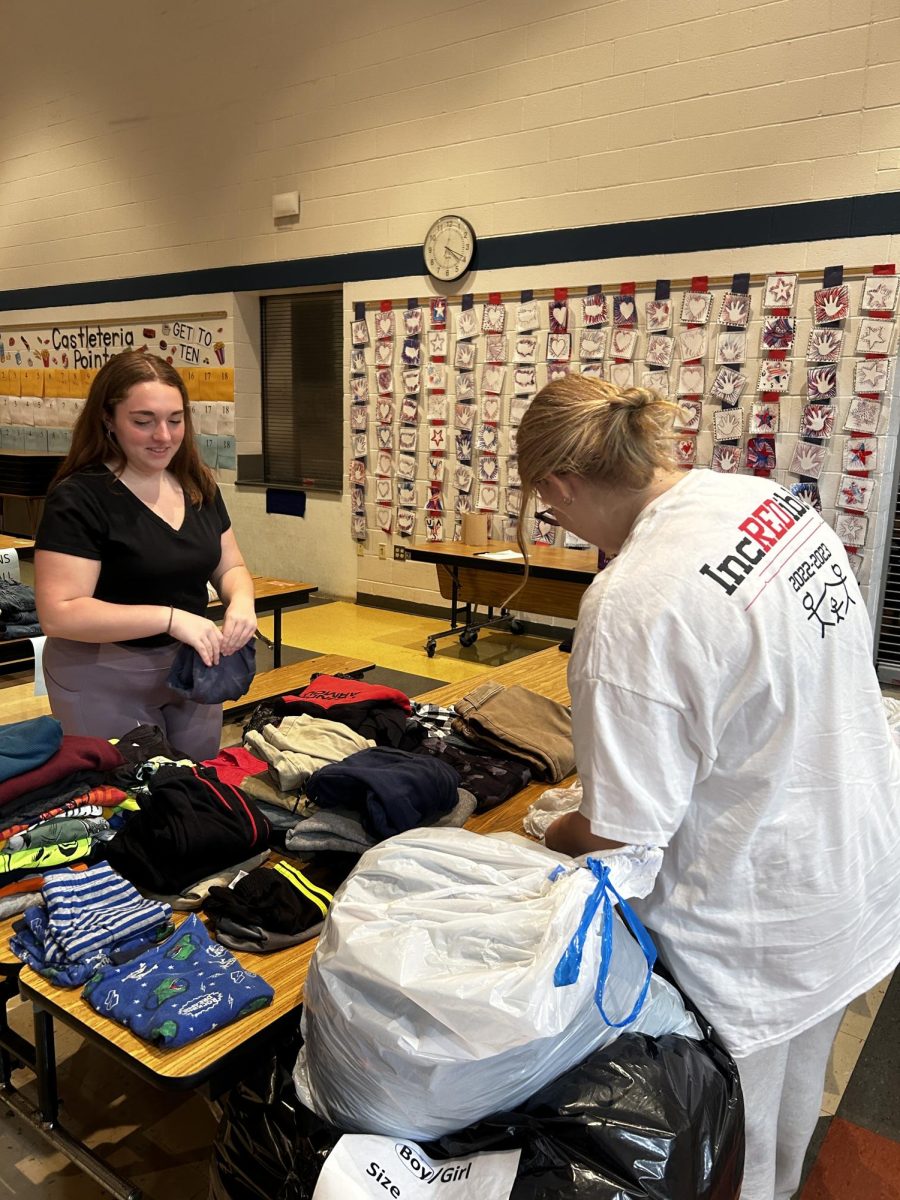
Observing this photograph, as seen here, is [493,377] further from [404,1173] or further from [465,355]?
[404,1173]

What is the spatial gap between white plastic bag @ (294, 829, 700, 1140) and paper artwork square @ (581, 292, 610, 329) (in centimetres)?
481

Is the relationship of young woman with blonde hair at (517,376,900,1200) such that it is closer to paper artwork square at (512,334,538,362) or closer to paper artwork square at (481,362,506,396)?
paper artwork square at (512,334,538,362)

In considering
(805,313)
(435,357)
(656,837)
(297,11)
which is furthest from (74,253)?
(656,837)

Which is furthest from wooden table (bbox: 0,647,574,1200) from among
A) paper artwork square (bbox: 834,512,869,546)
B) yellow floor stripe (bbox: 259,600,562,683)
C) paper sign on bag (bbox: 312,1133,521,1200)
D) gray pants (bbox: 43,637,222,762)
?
paper artwork square (bbox: 834,512,869,546)

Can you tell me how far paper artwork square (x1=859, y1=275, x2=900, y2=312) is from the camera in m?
4.45

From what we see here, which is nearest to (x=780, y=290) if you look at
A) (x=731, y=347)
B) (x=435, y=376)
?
(x=731, y=347)

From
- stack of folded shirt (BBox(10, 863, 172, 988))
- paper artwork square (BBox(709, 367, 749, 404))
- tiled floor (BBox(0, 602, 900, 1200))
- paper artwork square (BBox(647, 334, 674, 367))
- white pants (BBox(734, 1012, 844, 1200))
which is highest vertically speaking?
paper artwork square (BBox(647, 334, 674, 367))

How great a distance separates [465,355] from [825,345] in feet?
7.71

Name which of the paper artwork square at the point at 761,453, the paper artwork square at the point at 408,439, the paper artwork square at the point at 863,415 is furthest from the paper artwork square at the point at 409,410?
the paper artwork square at the point at 863,415

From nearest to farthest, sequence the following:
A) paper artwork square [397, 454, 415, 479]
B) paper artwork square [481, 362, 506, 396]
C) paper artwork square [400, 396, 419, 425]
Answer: paper artwork square [481, 362, 506, 396], paper artwork square [400, 396, 419, 425], paper artwork square [397, 454, 415, 479]

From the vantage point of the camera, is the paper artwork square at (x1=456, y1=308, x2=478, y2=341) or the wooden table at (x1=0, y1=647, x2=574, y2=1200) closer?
the wooden table at (x1=0, y1=647, x2=574, y2=1200)

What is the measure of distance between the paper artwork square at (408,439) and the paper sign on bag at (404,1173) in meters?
5.69

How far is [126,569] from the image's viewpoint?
205 cm

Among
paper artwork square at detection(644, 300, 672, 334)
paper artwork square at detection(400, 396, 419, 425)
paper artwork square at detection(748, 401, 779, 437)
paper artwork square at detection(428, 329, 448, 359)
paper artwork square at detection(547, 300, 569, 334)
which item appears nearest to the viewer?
paper artwork square at detection(748, 401, 779, 437)
